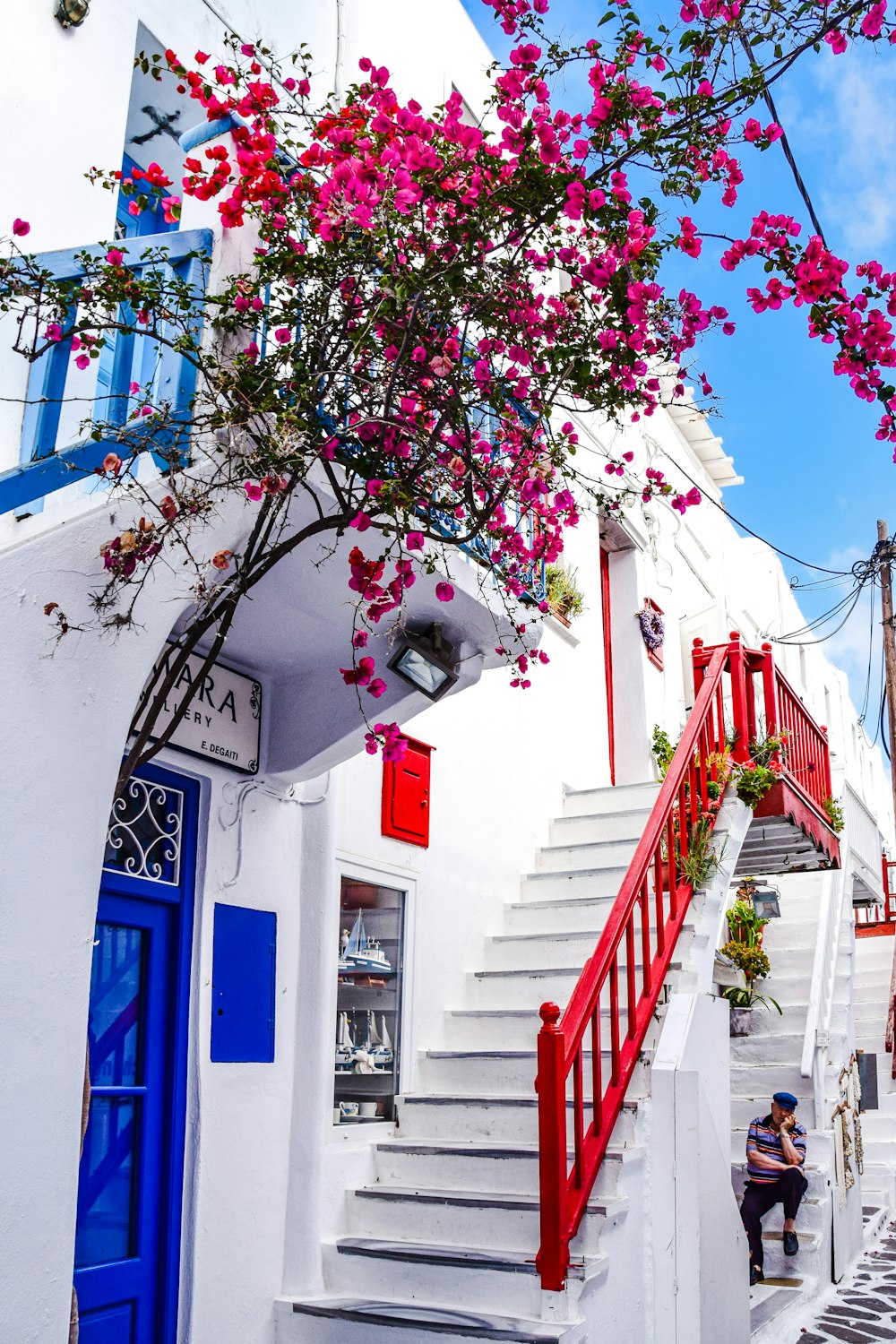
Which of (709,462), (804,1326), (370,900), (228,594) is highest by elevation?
(709,462)

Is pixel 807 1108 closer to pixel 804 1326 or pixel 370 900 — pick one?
pixel 804 1326

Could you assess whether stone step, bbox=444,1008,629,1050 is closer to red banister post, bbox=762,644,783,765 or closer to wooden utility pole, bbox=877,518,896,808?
red banister post, bbox=762,644,783,765

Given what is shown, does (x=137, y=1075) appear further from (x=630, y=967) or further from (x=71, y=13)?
(x=71, y=13)

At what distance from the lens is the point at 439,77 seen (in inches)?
323

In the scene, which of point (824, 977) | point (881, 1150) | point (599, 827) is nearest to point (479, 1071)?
point (599, 827)

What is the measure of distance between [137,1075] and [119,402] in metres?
2.65

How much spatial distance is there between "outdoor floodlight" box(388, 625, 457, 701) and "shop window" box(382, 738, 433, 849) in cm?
130

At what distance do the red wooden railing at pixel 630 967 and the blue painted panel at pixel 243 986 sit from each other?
126 centimetres

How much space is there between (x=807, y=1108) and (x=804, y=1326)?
1905mm

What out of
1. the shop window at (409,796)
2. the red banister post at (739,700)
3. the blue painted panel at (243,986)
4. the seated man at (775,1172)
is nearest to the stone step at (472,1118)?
the blue painted panel at (243,986)

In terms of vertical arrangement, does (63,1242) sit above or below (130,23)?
below

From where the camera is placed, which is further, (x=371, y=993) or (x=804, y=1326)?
(x=804, y=1326)

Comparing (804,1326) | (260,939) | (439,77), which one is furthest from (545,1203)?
(439,77)

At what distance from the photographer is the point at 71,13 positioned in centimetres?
455
